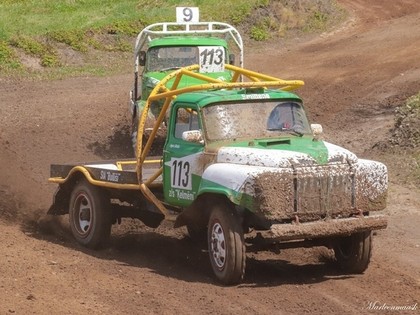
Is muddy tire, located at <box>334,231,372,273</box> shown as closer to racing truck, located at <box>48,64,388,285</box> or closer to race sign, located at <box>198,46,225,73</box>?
racing truck, located at <box>48,64,388,285</box>

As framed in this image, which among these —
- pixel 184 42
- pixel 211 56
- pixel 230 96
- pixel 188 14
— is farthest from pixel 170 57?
pixel 230 96

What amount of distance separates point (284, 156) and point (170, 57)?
8762 mm

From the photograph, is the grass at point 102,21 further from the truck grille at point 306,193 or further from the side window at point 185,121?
the truck grille at point 306,193

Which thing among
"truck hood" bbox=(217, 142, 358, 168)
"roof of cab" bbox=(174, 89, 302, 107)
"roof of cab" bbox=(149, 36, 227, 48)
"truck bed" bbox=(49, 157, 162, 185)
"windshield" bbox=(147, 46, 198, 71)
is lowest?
"truck bed" bbox=(49, 157, 162, 185)

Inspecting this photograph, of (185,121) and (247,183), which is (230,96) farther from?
(247,183)

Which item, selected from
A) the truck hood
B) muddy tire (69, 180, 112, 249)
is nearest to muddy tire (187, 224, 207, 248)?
muddy tire (69, 180, 112, 249)

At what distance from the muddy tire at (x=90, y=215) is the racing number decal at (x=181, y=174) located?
1.35 m

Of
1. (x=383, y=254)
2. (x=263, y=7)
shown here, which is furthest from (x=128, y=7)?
(x=383, y=254)

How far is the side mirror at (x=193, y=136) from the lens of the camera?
1043 centimetres

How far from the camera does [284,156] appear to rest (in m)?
9.78

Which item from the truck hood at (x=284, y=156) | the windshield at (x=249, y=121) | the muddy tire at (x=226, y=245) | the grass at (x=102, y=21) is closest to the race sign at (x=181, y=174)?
the windshield at (x=249, y=121)

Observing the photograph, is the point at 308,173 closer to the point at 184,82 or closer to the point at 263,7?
the point at 184,82

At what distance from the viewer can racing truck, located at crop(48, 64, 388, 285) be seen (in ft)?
31.7

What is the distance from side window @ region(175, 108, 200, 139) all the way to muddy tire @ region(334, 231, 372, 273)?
1.98m
